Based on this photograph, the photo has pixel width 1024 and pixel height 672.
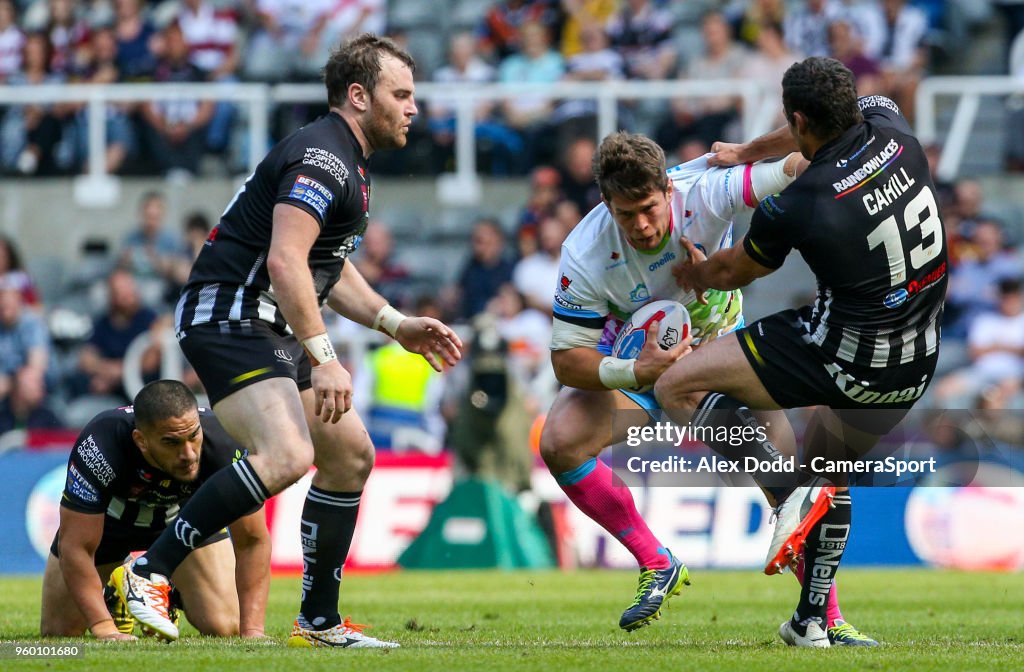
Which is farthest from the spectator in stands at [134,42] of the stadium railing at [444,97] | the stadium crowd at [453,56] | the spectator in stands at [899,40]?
the spectator in stands at [899,40]

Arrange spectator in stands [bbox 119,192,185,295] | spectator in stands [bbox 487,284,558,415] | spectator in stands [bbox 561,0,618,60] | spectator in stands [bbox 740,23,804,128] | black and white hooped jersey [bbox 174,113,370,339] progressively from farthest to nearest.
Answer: spectator in stands [bbox 561,0,618,60]
spectator in stands [bbox 740,23,804,128]
spectator in stands [bbox 119,192,185,295]
spectator in stands [bbox 487,284,558,415]
black and white hooped jersey [bbox 174,113,370,339]

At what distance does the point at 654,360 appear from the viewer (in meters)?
7.61

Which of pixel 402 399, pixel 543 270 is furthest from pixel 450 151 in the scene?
pixel 402 399

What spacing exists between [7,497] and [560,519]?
503 cm

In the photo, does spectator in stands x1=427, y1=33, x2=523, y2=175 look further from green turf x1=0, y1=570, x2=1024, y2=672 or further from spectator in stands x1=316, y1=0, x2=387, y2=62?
green turf x1=0, y1=570, x2=1024, y2=672

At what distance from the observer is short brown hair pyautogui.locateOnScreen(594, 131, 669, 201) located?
24.2 ft

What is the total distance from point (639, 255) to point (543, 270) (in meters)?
8.73

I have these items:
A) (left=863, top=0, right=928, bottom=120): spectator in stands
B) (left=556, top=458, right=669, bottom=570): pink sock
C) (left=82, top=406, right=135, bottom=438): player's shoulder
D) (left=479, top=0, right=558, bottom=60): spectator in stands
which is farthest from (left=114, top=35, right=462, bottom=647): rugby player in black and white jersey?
(left=479, top=0, right=558, bottom=60): spectator in stands

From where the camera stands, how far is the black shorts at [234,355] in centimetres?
719

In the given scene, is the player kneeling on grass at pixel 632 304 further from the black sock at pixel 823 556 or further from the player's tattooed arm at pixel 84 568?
the player's tattooed arm at pixel 84 568

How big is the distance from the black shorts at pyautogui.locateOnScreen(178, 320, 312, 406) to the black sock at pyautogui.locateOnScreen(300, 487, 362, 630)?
25.7 inches

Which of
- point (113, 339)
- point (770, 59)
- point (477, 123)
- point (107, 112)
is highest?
point (770, 59)

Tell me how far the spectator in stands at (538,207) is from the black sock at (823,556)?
9.54 m

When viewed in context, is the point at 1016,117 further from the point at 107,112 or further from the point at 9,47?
the point at 9,47
